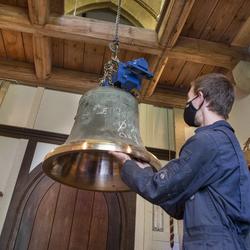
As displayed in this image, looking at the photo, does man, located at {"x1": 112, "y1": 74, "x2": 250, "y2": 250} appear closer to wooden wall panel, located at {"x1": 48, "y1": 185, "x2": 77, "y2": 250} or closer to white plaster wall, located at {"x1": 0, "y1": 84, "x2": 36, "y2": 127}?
wooden wall panel, located at {"x1": 48, "y1": 185, "x2": 77, "y2": 250}

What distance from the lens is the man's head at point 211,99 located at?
3.65 ft

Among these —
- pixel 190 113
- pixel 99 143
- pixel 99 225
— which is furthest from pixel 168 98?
pixel 99 143

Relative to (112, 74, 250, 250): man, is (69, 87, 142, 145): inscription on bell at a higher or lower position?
higher

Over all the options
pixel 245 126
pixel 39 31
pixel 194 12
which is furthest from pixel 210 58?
pixel 39 31

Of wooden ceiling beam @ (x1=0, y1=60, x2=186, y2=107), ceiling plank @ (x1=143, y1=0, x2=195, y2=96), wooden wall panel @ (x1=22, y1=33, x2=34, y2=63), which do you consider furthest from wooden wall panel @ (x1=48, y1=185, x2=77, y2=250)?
ceiling plank @ (x1=143, y1=0, x2=195, y2=96)

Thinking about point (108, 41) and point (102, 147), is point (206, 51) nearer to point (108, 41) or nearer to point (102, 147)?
point (108, 41)

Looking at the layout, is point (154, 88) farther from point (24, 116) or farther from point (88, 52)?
point (24, 116)

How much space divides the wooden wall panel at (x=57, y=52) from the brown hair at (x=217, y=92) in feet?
5.64

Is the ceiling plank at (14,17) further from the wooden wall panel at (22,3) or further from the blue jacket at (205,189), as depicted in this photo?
the blue jacket at (205,189)

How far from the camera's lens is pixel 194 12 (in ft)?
7.07

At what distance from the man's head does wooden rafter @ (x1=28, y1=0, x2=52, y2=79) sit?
4.59 feet

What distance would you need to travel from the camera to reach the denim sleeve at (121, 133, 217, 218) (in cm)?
88

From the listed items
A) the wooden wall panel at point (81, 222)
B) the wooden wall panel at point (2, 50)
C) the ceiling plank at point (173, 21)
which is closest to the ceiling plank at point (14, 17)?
the wooden wall panel at point (2, 50)

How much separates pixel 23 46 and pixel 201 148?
88.2 inches
